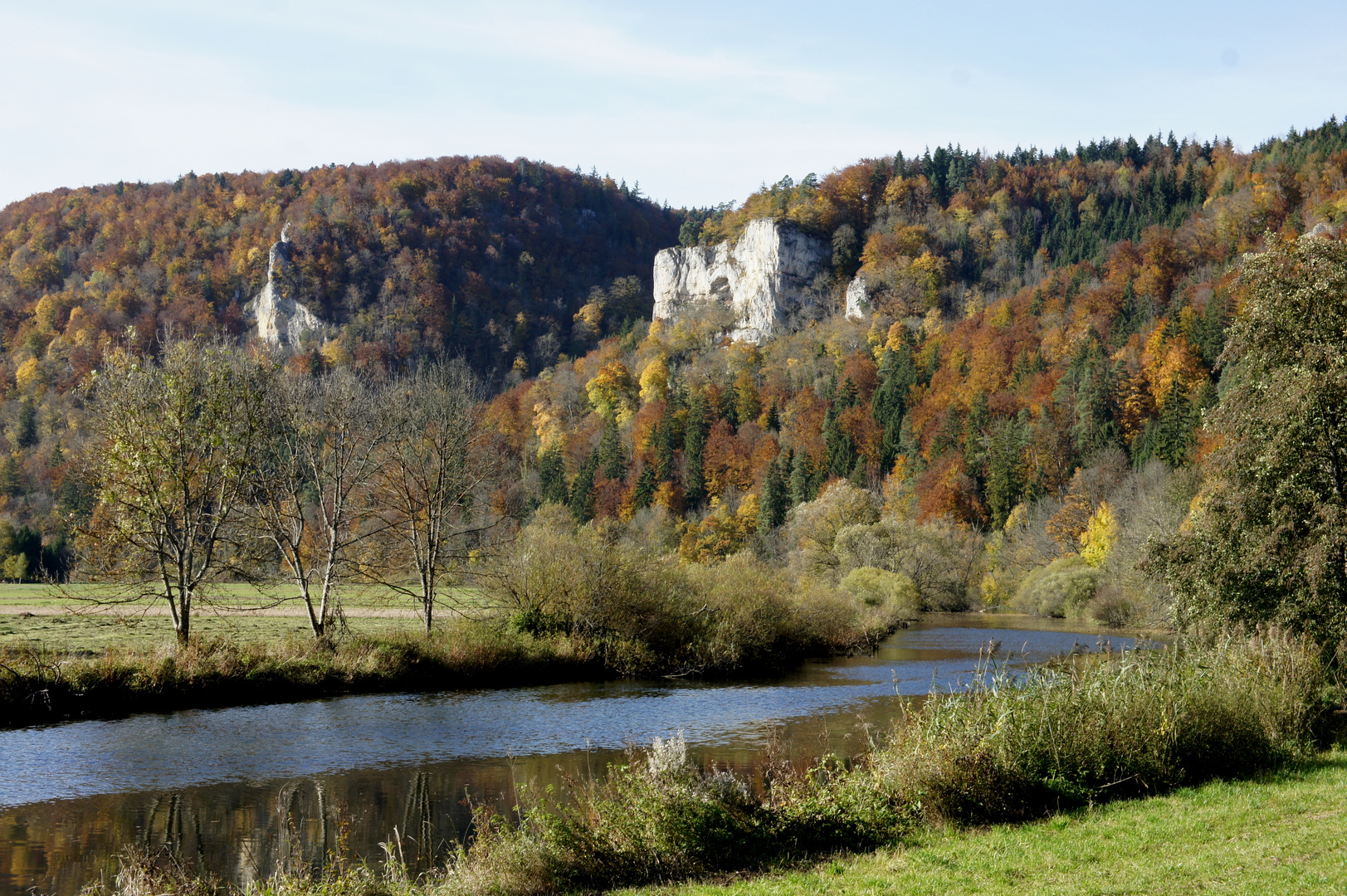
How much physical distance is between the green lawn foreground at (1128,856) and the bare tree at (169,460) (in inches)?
904

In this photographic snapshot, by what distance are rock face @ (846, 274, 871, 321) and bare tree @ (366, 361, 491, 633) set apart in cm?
10342

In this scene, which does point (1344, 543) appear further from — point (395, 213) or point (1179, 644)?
point (395, 213)

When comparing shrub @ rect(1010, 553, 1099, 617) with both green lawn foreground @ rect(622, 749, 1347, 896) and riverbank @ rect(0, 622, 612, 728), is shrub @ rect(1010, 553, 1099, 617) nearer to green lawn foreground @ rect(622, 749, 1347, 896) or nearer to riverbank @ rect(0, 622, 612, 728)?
riverbank @ rect(0, 622, 612, 728)

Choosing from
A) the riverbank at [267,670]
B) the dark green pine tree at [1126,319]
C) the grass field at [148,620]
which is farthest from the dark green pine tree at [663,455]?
the riverbank at [267,670]

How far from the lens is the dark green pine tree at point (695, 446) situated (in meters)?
113

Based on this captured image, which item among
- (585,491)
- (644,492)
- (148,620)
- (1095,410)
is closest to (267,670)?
(148,620)

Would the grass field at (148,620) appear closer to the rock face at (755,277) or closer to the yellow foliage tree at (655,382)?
the yellow foliage tree at (655,382)

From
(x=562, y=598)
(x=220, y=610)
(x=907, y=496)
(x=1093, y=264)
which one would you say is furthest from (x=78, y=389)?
(x=1093, y=264)

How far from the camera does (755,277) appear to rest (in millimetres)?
152750

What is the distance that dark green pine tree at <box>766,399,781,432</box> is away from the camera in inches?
4577

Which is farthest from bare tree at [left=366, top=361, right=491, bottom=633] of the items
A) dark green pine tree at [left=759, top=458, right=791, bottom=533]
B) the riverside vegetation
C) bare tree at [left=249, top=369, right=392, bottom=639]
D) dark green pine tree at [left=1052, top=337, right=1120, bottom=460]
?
dark green pine tree at [left=1052, top=337, right=1120, bottom=460]

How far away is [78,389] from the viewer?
89.9ft

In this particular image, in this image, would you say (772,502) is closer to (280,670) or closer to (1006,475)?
(1006,475)

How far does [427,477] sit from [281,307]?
122894 millimetres
